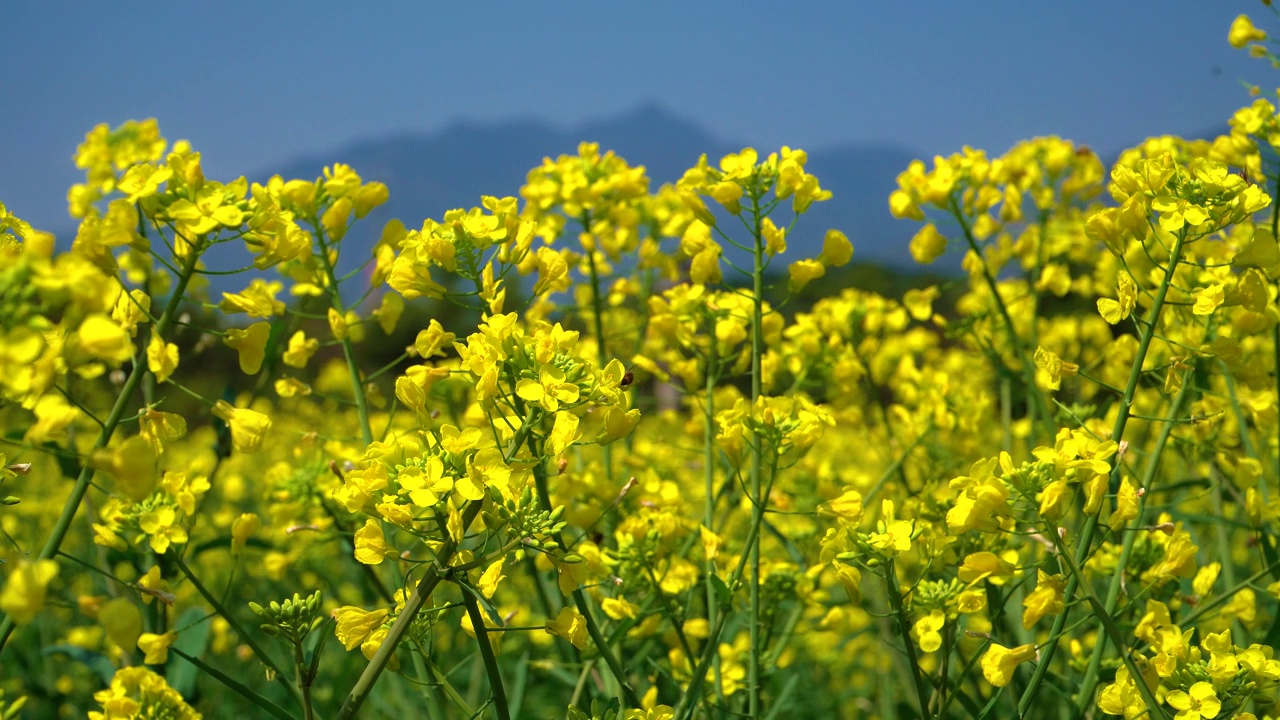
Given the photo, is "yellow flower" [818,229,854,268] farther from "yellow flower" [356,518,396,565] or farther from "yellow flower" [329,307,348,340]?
"yellow flower" [356,518,396,565]

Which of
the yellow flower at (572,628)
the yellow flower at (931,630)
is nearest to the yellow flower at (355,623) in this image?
the yellow flower at (572,628)

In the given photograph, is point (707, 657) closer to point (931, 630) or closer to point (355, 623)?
point (931, 630)

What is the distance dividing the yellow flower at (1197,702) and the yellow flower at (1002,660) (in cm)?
22

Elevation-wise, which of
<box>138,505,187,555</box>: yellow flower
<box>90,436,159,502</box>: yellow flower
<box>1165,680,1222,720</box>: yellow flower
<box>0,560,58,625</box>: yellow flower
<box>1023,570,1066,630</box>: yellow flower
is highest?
<box>90,436,159,502</box>: yellow flower

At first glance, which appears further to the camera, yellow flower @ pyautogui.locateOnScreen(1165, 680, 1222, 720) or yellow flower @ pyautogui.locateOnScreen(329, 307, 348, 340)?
yellow flower @ pyautogui.locateOnScreen(329, 307, 348, 340)

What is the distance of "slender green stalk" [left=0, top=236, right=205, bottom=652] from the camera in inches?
45.0

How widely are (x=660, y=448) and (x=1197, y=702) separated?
6.23 feet

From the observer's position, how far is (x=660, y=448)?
320 cm

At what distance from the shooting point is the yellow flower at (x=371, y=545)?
1406 millimetres

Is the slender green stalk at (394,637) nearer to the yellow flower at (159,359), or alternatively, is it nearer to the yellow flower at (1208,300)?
the yellow flower at (159,359)

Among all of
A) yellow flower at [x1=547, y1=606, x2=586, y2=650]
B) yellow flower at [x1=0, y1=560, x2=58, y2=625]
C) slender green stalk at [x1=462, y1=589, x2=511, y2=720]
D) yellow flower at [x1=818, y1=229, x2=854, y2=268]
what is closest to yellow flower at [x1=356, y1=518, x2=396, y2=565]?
slender green stalk at [x1=462, y1=589, x2=511, y2=720]

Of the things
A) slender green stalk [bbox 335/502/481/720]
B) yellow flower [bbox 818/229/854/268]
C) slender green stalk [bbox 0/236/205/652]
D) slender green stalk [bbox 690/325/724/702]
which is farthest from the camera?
yellow flower [bbox 818/229/854/268]

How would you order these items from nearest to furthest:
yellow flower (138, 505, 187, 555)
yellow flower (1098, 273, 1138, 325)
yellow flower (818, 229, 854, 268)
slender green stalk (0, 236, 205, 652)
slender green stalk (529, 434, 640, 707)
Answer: slender green stalk (0, 236, 205, 652) → slender green stalk (529, 434, 640, 707) → yellow flower (1098, 273, 1138, 325) → yellow flower (138, 505, 187, 555) → yellow flower (818, 229, 854, 268)

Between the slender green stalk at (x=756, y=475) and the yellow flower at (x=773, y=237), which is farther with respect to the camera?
the yellow flower at (x=773, y=237)
